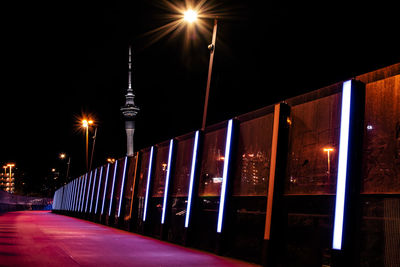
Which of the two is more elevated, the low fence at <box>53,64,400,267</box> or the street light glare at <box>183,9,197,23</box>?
the street light glare at <box>183,9,197,23</box>

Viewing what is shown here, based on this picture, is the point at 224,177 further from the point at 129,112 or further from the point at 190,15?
the point at 129,112

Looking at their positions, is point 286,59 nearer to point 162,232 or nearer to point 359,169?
point 162,232

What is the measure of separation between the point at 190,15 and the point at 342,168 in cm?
1127

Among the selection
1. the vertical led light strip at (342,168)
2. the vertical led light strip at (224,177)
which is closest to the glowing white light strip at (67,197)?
the vertical led light strip at (224,177)

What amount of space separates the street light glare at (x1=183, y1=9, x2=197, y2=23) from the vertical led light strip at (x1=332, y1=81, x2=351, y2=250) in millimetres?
10122

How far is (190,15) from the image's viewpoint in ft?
57.0

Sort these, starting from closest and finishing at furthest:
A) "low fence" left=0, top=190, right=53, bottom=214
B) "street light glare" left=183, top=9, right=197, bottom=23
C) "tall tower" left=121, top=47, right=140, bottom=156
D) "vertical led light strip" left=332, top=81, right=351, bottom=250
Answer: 1. "vertical led light strip" left=332, top=81, right=351, bottom=250
2. "street light glare" left=183, top=9, right=197, bottom=23
3. "low fence" left=0, top=190, right=53, bottom=214
4. "tall tower" left=121, top=47, right=140, bottom=156

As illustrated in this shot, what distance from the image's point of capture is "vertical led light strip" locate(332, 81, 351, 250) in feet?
25.1

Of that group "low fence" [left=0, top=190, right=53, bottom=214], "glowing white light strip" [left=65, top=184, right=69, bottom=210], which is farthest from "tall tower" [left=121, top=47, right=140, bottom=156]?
"low fence" [left=0, top=190, right=53, bottom=214]

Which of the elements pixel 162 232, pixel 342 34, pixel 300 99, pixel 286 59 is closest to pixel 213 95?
pixel 286 59

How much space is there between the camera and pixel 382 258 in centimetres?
716

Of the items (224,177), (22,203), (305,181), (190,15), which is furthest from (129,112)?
(305,181)

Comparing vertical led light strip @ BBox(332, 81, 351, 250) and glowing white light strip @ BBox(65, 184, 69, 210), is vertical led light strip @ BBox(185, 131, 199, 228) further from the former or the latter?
glowing white light strip @ BBox(65, 184, 69, 210)

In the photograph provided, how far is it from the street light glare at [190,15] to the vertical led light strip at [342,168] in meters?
10.1
